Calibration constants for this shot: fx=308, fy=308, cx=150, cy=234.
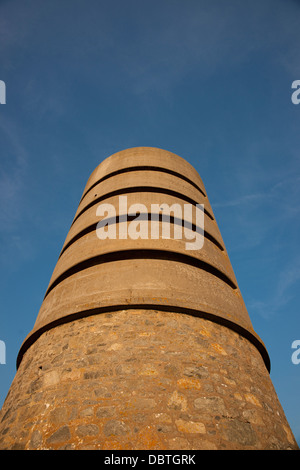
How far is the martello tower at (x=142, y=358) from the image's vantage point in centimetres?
302

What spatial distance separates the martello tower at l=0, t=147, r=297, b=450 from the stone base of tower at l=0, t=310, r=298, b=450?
1 centimetres

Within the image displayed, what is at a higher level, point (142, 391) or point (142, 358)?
point (142, 358)

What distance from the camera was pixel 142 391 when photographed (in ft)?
10.6

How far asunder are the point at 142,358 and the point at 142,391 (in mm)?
397

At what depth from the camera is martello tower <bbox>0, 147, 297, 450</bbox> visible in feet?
9.90

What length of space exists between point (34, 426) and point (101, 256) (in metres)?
2.73

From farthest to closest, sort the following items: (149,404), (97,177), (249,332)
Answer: (97,177)
(249,332)
(149,404)

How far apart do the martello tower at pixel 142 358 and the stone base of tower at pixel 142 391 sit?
0.01 m

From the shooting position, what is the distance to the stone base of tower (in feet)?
9.69

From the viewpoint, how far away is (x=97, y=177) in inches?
337

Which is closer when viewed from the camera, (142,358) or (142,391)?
(142,391)

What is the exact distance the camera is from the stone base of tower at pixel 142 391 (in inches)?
116
